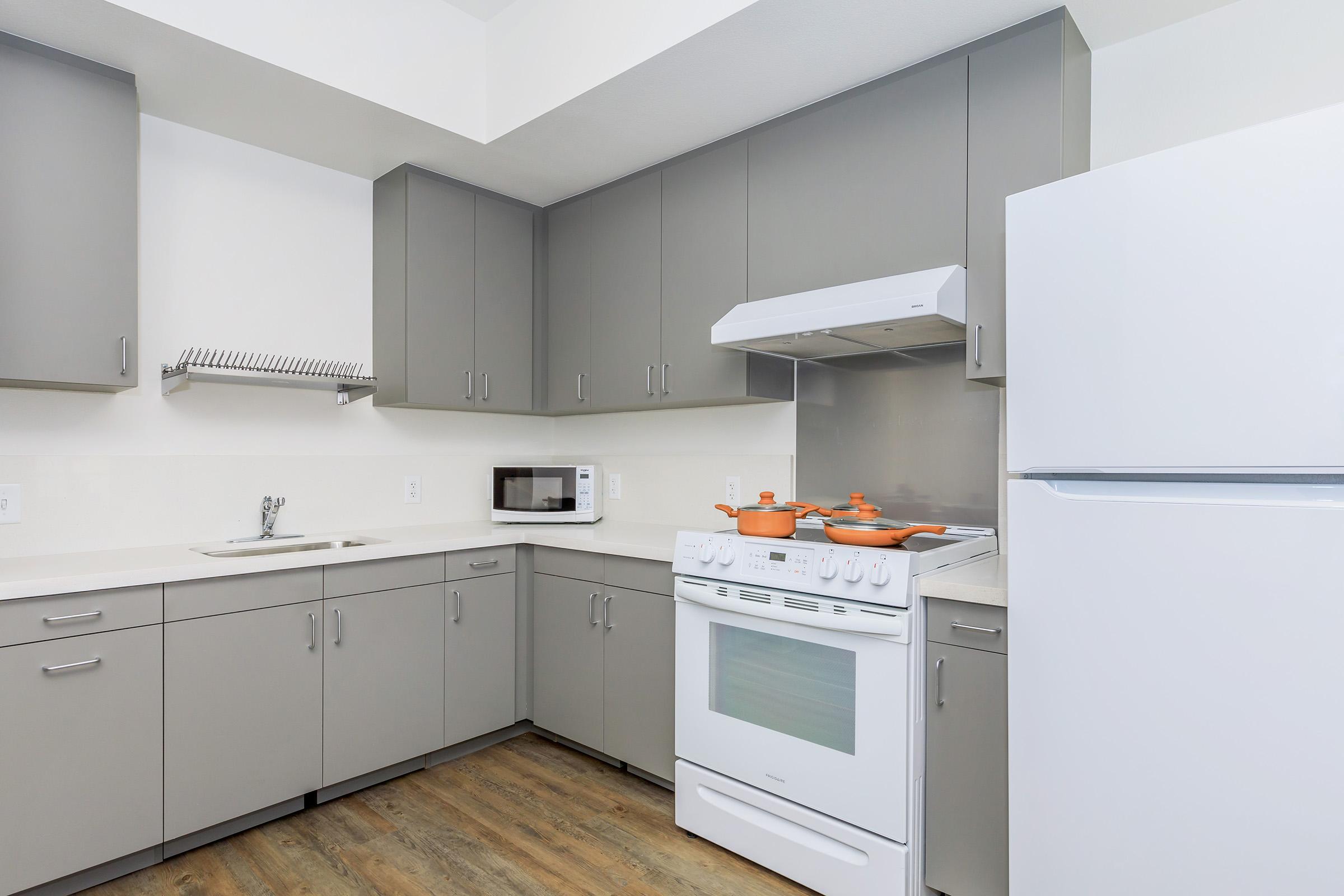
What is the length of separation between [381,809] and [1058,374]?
2.42 m

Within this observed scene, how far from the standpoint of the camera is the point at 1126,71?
2.13 metres

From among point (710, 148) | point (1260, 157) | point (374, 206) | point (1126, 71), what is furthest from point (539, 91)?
point (1260, 157)

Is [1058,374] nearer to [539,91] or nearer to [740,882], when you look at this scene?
[740,882]

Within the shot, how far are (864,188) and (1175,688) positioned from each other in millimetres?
1627

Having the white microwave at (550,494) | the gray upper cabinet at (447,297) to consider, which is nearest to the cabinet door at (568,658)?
the white microwave at (550,494)

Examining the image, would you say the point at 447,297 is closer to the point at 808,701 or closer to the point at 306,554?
the point at 306,554

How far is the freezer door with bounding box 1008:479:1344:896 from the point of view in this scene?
1259mm

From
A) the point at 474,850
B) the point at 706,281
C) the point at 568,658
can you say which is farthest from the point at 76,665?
the point at 706,281

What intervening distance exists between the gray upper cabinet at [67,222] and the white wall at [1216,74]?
295 centimetres

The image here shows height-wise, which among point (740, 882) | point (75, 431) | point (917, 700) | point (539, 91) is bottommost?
point (740, 882)

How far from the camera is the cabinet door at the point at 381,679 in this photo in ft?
8.04

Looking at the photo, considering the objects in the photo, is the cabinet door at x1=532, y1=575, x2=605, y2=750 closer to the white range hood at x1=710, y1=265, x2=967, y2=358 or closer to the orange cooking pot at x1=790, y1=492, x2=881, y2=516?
the orange cooking pot at x1=790, y1=492, x2=881, y2=516

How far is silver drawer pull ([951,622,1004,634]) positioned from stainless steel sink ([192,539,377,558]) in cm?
191

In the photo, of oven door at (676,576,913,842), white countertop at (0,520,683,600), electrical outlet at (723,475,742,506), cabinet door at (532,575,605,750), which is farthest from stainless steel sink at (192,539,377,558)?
electrical outlet at (723,475,742,506)
